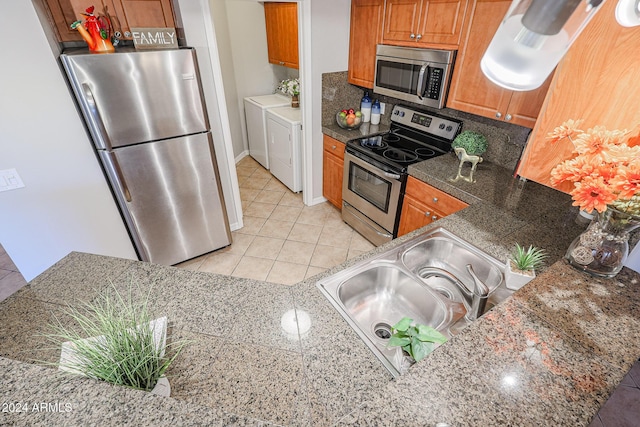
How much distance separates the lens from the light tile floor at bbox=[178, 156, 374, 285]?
263 cm

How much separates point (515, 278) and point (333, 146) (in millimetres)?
2192

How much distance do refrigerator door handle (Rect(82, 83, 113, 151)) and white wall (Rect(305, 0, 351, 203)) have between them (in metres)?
1.72

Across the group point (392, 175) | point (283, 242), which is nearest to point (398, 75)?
point (392, 175)

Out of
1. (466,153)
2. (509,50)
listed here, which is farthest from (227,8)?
(509,50)

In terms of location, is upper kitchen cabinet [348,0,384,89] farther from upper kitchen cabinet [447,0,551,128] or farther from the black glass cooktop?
upper kitchen cabinet [447,0,551,128]

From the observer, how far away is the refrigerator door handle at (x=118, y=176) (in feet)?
6.41

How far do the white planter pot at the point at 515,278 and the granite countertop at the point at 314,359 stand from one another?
Result: 9 cm

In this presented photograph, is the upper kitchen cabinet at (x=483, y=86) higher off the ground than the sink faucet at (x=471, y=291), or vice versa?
the upper kitchen cabinet at (x=483, y=86)

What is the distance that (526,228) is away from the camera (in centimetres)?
149

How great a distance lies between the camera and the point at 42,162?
6.05 feet

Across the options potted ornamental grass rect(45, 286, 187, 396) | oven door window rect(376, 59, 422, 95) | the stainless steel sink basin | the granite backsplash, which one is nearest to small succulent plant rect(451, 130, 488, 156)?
the granite backsplash

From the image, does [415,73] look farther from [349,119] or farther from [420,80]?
[349,119]

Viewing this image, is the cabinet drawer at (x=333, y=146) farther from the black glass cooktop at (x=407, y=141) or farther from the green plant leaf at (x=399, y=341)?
the green plant leaf at (x=399, y=341)

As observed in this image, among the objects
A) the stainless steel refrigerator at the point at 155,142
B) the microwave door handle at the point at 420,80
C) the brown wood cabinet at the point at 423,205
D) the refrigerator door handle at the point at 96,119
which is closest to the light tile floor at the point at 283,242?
the stainless steel refrigerator at the point at 155,142
